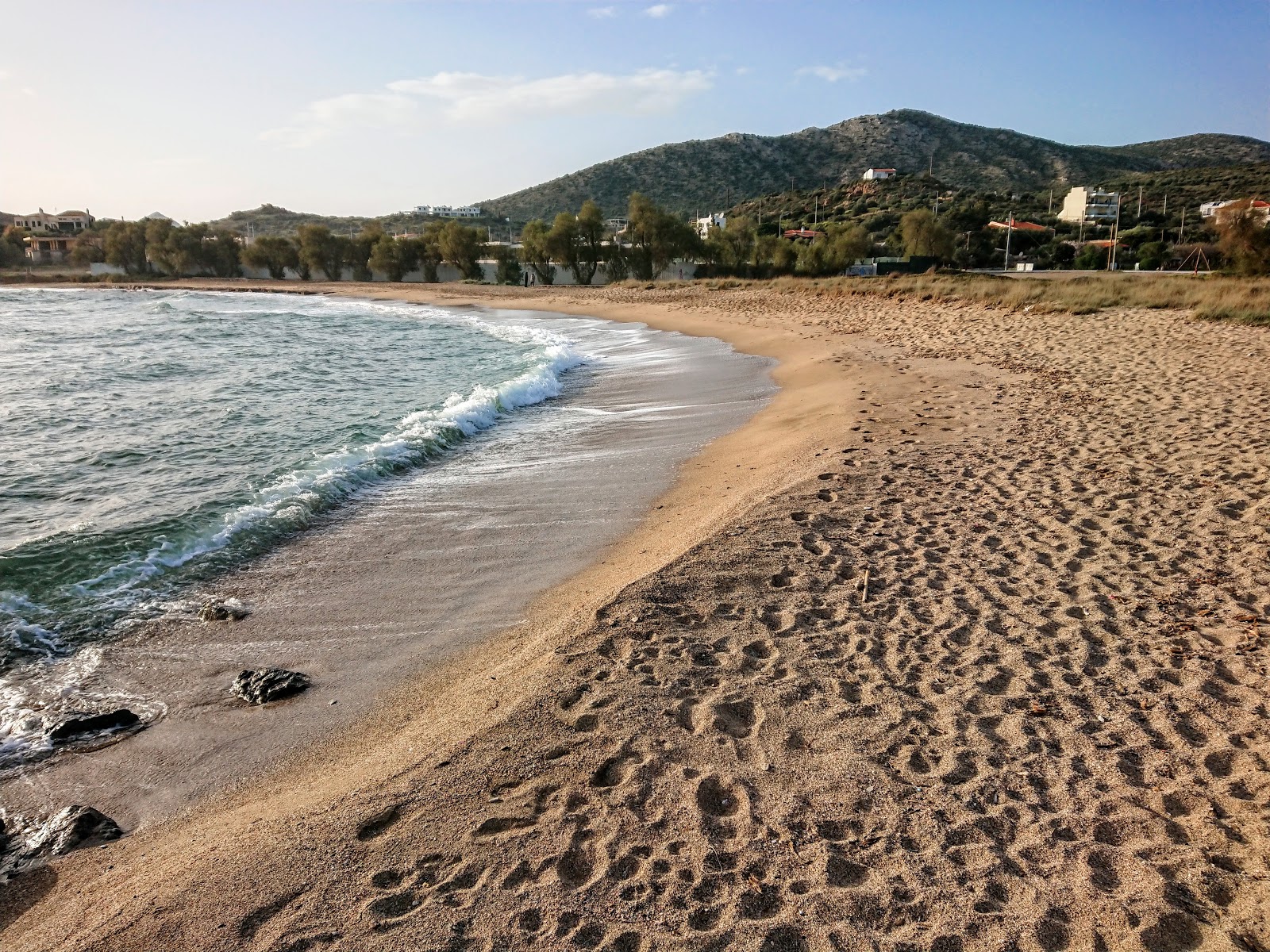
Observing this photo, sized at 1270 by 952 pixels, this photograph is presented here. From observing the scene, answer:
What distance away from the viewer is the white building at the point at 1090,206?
74.0 metres

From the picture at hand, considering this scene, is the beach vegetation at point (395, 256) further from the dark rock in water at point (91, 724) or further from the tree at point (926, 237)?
the dark rock in water at point (91, 724)

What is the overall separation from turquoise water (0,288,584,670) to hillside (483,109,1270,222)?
323 feet

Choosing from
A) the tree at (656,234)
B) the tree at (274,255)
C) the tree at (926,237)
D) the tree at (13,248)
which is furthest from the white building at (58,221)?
the tree at (926,237)

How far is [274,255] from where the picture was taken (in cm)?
7550

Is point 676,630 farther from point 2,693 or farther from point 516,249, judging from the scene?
point 516,249

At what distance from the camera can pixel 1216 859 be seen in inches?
110

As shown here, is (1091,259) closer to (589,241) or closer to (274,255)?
(589,241)

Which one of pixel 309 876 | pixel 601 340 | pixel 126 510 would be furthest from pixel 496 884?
pixel 601 340

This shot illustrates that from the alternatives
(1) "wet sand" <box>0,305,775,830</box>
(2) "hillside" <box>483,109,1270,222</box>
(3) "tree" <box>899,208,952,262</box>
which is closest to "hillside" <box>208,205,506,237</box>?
(2) "hillside" <box>483,109,1270,222</box>

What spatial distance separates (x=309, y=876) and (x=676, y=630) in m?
2.30

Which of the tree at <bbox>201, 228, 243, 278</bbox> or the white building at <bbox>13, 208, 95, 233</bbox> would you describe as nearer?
the tree at <bbox>201, 228, 243, 278</bbox>

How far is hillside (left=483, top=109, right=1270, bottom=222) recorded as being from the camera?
113 m

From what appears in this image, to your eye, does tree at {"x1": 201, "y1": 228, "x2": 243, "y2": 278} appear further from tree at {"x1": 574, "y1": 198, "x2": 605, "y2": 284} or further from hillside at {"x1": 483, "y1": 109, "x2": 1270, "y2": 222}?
hillside at {"x1": 483, "y1": 109, "x2": 1270, "y2": 222}

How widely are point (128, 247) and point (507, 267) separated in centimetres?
4494
